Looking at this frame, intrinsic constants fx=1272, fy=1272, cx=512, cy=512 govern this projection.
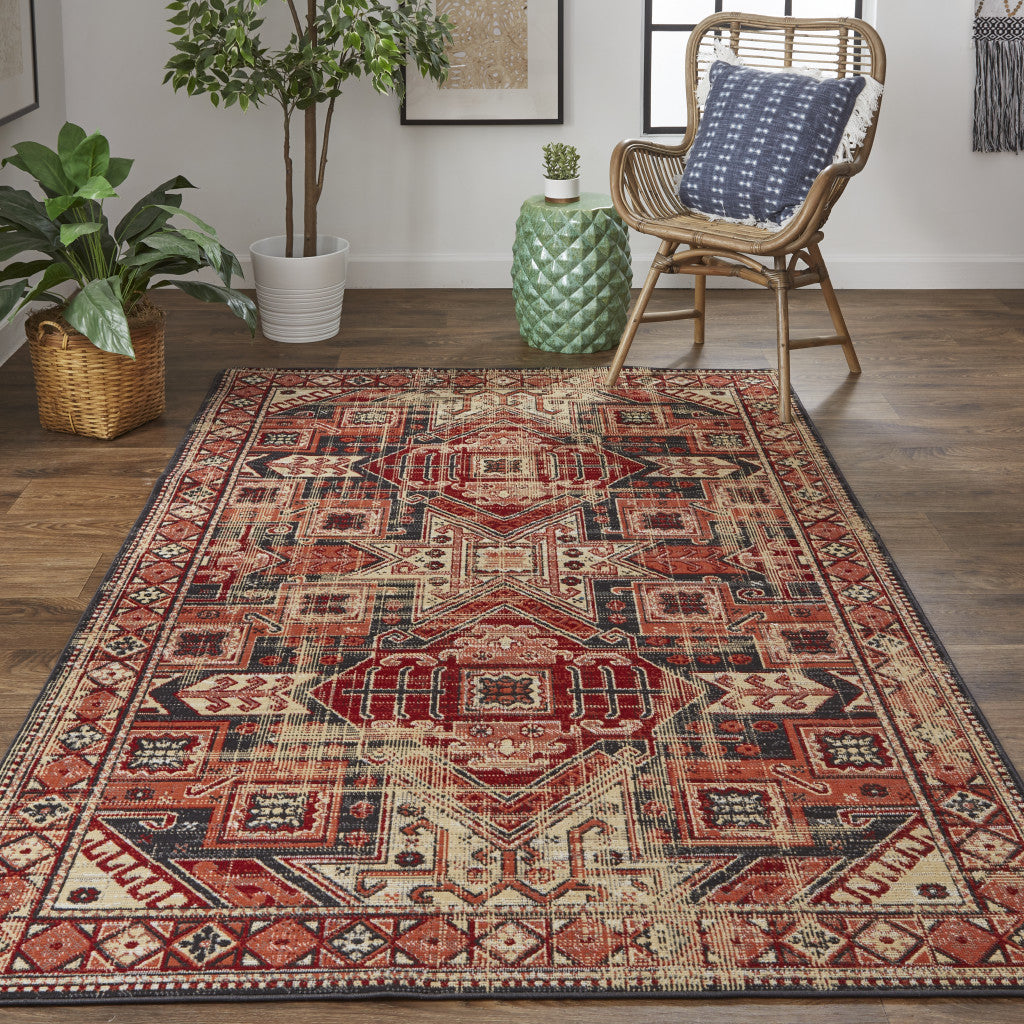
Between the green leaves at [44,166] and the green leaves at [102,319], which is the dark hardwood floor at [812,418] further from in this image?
the green leaves at [44,166]

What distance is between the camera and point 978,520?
2859 mm

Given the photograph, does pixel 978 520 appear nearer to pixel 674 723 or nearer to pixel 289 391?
pixel 674 723

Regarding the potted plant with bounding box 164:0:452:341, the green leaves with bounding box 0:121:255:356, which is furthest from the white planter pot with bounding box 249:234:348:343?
the green leaves with bounding box 0:121:255:356

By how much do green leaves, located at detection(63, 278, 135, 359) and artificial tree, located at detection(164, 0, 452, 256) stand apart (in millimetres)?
969

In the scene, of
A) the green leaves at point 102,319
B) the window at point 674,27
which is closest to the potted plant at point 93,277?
the green leaves at point 102,319

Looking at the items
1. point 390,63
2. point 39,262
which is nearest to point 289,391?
point 39,262

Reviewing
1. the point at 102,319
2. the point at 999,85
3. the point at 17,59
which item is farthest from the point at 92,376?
the point at 999,85

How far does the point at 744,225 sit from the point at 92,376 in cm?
181

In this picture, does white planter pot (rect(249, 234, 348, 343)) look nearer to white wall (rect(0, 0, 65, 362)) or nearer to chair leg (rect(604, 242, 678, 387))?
white wall (rect(0, 0, 65, 362))

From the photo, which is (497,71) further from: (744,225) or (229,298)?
(229,298)

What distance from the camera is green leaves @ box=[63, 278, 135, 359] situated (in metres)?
2.98

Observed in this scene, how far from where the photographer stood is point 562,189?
12.6 feet

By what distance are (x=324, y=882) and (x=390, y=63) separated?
2.62 metres

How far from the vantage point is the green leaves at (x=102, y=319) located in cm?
298
